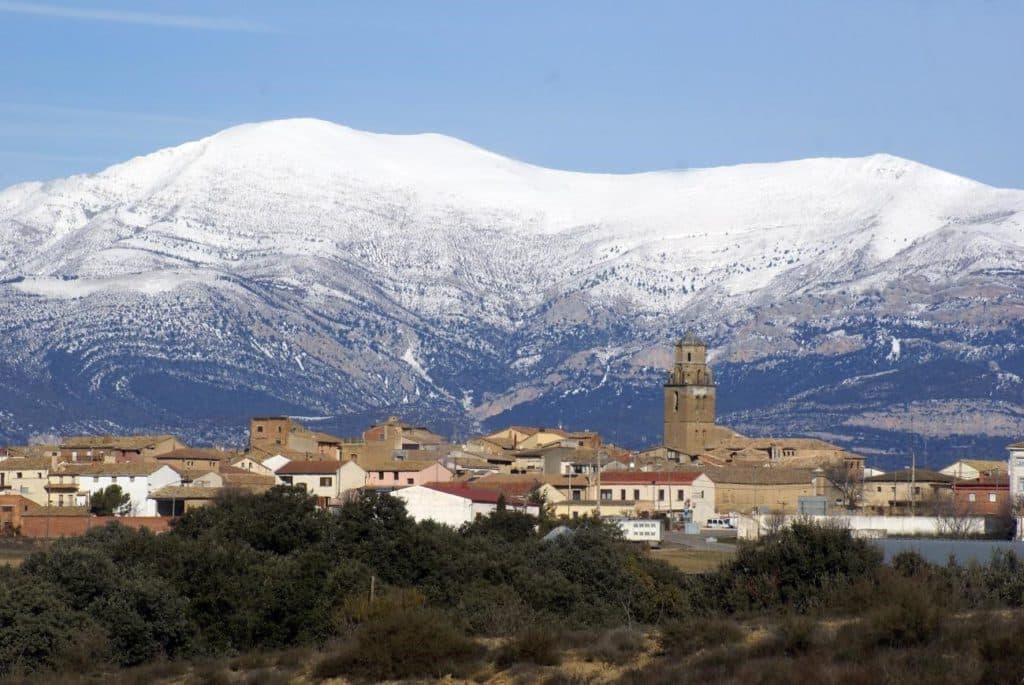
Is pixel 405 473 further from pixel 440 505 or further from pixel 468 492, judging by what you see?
pixel 440 505

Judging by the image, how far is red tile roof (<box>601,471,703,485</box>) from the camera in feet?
390

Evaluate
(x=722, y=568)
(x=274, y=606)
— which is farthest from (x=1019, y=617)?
(x=274, y=606)

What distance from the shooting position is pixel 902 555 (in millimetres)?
46000

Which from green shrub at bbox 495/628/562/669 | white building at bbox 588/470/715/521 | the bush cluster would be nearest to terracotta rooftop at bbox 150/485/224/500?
white building at bbox 588/470/715/521

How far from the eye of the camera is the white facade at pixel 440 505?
95062 mm

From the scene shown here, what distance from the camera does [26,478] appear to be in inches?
4606

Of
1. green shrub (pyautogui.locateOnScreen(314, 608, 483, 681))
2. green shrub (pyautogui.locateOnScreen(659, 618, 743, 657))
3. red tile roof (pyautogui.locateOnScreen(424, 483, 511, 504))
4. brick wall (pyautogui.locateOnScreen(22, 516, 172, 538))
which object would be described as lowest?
green shrub (pyautogui.locateOnScreen(314, 608, 483, 681))

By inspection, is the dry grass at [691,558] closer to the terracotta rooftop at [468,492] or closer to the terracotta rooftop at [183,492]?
the terracotta rooftop at [468,492]

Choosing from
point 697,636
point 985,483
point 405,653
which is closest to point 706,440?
point 985,483

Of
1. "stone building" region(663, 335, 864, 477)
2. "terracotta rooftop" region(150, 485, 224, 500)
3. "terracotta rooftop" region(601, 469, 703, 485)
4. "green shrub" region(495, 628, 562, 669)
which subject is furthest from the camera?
"stone building" region(663, 335, 864, 477)

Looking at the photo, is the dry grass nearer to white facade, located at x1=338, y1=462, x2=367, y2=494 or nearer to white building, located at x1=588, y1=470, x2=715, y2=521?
white building, located at x1=588, y1=470, x2=715, y2=521

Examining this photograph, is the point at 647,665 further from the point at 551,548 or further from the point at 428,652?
the point at 551,548

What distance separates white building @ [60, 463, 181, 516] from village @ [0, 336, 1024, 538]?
0.10 m

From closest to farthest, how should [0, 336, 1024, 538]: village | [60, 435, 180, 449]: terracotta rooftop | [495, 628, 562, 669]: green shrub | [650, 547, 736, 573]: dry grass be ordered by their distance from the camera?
[495, 628, 562, 669]: green shrub → [650, 547, 736, 573]: dry grass → [0, 336, 1024, 538]: village → [60, 435, 180, 449]: terracotta rooftop
